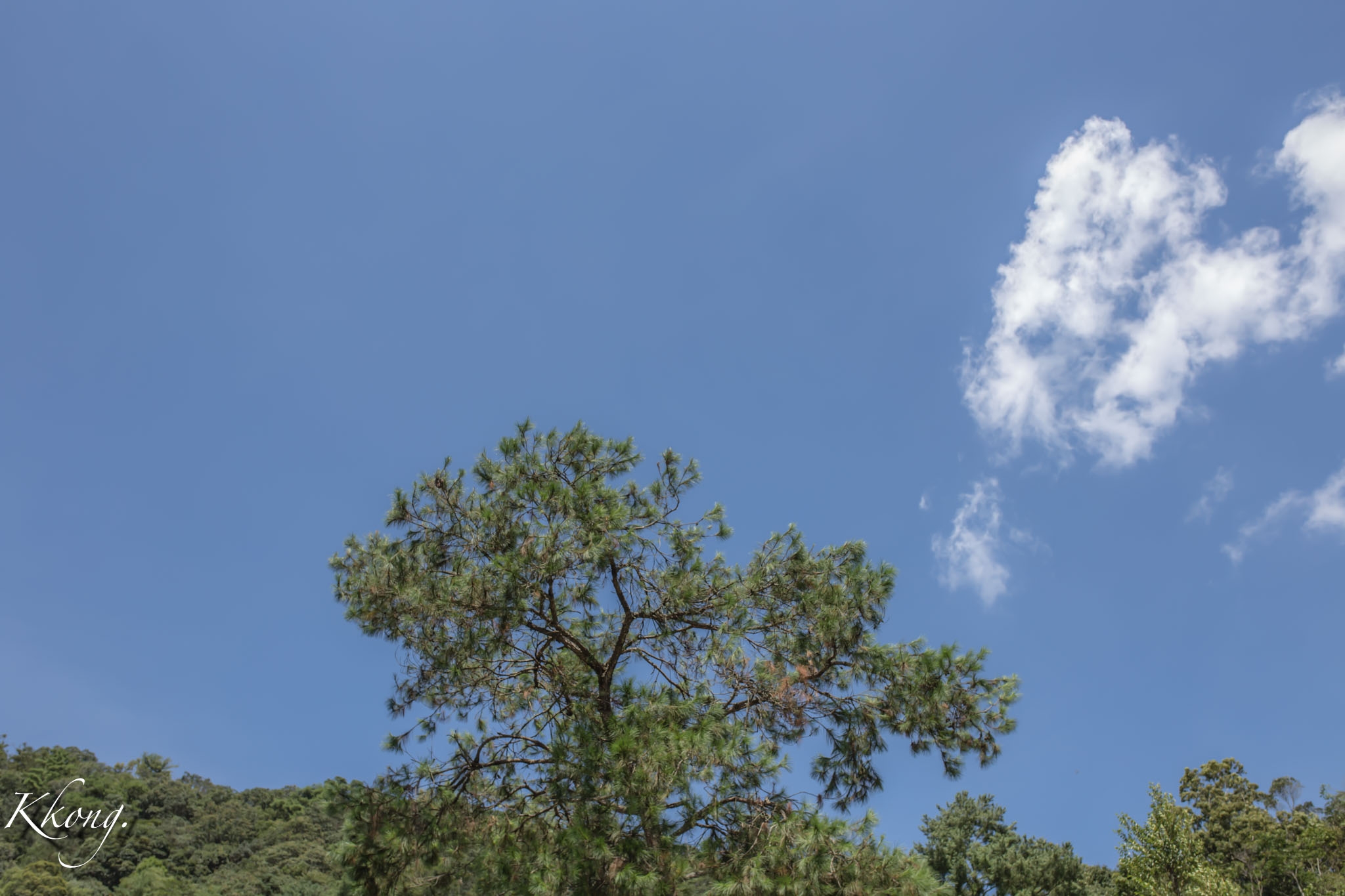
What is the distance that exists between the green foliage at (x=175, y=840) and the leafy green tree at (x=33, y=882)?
4.4 inches

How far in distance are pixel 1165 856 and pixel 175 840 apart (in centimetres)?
4731

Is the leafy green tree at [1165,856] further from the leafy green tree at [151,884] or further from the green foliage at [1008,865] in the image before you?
the leafy green tree at [151,884]

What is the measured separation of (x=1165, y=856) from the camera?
51.9ft

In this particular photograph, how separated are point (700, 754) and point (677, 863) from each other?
786mm

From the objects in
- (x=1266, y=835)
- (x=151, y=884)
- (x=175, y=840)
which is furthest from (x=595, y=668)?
(x=175, y=840)

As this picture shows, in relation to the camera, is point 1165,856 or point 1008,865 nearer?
point 1165,856

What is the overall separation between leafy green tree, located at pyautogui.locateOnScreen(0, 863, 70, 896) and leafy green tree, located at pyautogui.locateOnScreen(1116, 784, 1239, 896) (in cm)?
3971

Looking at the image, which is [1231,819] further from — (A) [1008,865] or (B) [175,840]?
(B) [175,840]

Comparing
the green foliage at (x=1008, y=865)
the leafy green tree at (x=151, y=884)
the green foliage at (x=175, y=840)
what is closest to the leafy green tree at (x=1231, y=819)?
the green foliage at (x=1008, y=865)

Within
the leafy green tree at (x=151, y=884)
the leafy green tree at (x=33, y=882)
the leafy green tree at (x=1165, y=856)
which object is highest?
the leafy green tree at (x=1165, y=856)

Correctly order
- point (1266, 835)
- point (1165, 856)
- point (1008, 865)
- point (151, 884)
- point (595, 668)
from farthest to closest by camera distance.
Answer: point (151, 884)
point (1266, 835)
point (1008, 865)
point (1165, 856)
point (595, 668)

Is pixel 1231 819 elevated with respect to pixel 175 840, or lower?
elevated

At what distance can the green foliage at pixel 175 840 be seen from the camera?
35.5 m

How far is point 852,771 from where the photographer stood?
6.67 meters
